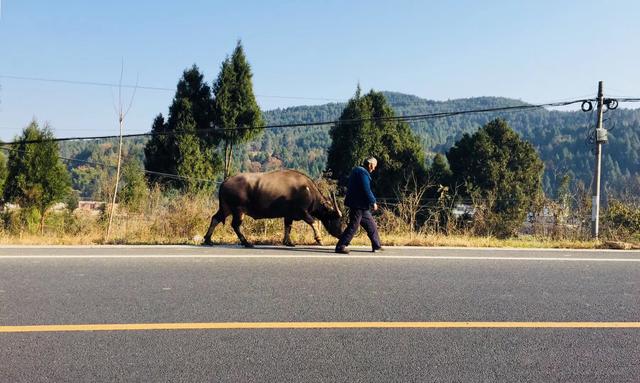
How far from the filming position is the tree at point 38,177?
105 feet

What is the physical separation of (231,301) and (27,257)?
4294mm

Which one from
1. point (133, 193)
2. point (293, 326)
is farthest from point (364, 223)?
point (133, 193)

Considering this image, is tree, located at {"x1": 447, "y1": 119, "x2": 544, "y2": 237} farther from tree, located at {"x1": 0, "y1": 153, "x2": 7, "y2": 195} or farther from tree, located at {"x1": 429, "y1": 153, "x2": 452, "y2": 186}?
tree, located at {"x1": 0, "y1": 153, "x2": 7, "y2": 195}

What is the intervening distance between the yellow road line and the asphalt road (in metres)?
0.03

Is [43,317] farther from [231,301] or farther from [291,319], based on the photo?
[291,319]

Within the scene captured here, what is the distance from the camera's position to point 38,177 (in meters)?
32.2

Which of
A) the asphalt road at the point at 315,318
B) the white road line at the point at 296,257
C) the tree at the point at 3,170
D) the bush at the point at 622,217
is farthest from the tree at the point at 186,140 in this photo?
the asphalt road at the point at 315,318

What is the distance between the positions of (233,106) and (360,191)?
91.6 feet

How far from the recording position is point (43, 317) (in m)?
4.68

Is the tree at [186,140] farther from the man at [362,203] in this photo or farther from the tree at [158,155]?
the man at [362,203]

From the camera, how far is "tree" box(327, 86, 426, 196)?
38.0 metres

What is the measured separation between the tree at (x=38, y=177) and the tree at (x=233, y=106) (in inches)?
407

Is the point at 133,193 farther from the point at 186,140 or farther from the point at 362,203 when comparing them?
the point at 186,140

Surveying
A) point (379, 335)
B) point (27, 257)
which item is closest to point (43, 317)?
point (379, 335)
